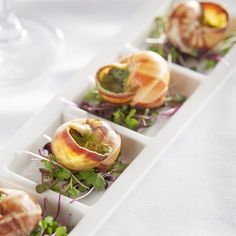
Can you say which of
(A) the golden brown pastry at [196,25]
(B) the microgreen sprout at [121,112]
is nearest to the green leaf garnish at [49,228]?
(B) the microgreen sprout at [121,112]

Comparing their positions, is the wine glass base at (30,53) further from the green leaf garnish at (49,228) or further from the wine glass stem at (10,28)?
the green leaf garnish at (49,228)

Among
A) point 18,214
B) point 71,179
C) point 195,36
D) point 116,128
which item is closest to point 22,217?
point 18,214

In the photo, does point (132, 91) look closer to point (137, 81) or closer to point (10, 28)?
point (137, 81)

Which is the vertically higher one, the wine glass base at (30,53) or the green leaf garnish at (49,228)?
the green leaf garnish at (49,228)

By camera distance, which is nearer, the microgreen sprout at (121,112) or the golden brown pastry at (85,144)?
the golden brown pastry at (85,144)

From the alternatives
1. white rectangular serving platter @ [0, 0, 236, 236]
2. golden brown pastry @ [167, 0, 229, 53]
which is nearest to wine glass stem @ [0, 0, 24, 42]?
white rectangular serving platter @ [0, 0, 236, 236]

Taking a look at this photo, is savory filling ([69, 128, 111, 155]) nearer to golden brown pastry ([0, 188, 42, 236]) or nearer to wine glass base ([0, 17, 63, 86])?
golden brown pastry ([0, 188, 42, 236])

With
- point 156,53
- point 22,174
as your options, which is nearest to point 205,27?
point 156,53
